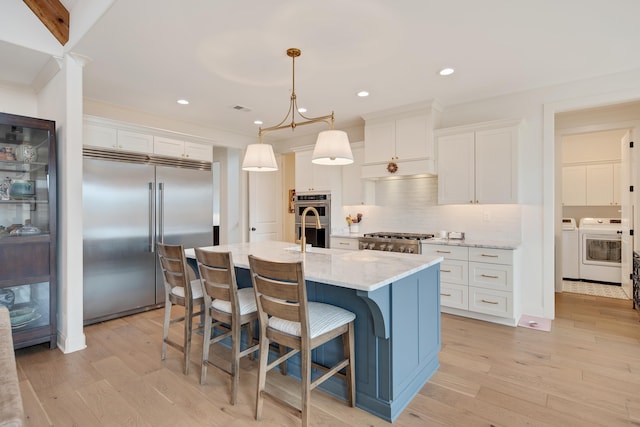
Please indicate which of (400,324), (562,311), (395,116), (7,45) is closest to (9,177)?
(7,45)

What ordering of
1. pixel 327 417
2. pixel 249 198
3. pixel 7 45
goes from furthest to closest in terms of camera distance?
pixel 249 198
pixel 7 45
pixel 327 417

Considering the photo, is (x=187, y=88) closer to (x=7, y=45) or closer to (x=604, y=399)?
(x=7, y=45)

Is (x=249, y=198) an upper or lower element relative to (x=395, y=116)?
lower

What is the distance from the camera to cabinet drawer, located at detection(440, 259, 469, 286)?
3.68m

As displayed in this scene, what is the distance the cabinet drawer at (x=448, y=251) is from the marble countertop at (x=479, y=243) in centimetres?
4

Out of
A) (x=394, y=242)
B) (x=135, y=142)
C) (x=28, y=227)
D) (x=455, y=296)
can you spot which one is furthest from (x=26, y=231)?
(x=455, y=296)

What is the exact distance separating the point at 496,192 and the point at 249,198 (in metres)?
3.78

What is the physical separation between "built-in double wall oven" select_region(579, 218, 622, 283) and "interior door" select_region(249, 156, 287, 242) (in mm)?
5205

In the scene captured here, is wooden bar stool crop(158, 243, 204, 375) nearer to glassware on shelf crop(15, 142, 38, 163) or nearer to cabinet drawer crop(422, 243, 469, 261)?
glassware on shelf crop(15, 142, 38, 163)

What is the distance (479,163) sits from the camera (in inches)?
150

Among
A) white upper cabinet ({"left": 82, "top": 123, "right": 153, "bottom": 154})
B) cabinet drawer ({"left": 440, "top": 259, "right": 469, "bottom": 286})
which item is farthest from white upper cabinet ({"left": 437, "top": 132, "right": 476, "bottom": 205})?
white upper cabinet ({"left": 82, "top": 123, "right": 153, "bottom": 154})

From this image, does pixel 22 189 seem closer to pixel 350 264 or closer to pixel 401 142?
pixel 350 264

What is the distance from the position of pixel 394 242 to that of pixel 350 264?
1.96 metres

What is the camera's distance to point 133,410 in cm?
206
